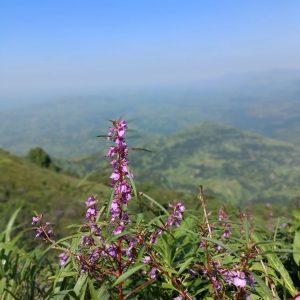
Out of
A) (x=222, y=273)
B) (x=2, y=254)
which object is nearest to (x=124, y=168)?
(x=222, y=273)

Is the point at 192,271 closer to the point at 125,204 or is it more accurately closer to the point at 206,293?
the point at 206,293

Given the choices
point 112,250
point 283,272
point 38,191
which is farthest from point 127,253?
point 38,191

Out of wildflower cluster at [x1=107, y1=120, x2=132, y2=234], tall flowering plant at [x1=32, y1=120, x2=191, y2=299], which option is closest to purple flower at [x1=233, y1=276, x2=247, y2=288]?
tall flowering plant at [x1=32, y1=120, x2=191, y2=299]

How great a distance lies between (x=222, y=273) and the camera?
8.75ft

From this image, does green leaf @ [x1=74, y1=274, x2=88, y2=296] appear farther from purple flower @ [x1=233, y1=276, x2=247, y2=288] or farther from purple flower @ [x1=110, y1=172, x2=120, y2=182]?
purple flower @ [x1=233, y1=276, x2=247, y2=288]

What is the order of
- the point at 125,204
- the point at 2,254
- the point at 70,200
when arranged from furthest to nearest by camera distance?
the point at 70,200, the point at 2,254, the point at 125,204

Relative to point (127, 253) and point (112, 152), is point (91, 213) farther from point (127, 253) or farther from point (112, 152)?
point (112, 152)

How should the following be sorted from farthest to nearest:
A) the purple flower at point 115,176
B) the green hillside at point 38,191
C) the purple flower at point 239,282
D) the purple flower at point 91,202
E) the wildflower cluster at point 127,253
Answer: the green hillside at point 38,191, the purple flower at point 91,202, the purple flower at point 115,176, the wildflower cluster at point 127,253, the purple flower at point 239,282

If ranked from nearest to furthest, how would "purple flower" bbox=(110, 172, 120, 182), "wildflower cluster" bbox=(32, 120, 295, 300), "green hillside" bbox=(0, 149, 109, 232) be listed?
"wildflower cluster" bbox=(32, 120, 295, 300)
"purple flower" bbox=(110, 172, 120, 182)
"green hillside" bbox=(0, 149, 109, 232)

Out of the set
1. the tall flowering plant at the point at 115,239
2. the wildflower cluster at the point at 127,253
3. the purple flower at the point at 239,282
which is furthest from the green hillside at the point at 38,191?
the purple flower at the point at 239,282

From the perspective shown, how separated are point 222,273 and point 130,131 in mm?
1097

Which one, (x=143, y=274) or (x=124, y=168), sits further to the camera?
(x=143, y=274)

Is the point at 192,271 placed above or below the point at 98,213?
below

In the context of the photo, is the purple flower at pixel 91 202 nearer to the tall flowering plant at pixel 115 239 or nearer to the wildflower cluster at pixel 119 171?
the tall flowering plant at pixel 115 239
